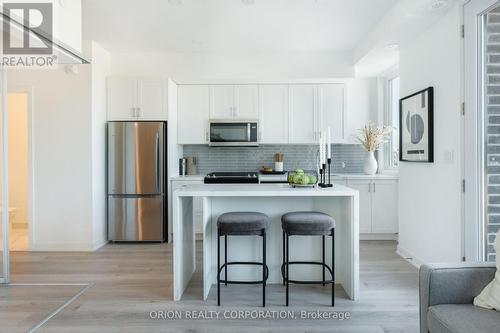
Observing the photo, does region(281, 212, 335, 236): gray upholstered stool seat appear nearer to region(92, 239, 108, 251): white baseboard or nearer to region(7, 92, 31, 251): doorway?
region(92, 239, 108, 251): white baseboard

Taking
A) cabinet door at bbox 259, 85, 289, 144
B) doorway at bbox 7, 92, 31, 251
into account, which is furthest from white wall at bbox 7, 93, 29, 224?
cabinet door at bbox 259, 85, 289, 144

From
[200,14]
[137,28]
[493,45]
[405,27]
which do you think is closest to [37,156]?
[137,28]

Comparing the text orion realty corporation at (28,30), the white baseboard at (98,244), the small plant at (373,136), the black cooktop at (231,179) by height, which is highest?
the text orion realty corporation at (28,30)

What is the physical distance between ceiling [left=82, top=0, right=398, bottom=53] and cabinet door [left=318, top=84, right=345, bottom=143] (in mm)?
597

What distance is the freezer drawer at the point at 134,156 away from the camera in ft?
15.7

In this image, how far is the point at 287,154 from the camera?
5582 millimetres

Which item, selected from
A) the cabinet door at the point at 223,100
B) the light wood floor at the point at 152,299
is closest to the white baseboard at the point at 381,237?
the light wood floor at the point at 152,299

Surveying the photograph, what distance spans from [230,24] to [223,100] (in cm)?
129

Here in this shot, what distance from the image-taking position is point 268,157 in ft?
18.3

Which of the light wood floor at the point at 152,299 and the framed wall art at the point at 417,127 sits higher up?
the framed wall art at the point at 417,127

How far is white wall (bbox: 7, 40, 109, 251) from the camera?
14.7ft

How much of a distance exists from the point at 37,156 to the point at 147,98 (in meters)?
1.59

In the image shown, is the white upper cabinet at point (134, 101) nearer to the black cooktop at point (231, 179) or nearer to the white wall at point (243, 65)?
the white wall at point (243, 65)

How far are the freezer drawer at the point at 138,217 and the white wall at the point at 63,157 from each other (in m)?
0.35
